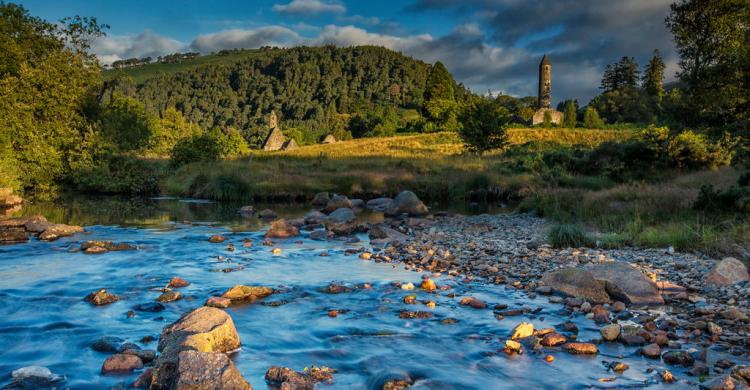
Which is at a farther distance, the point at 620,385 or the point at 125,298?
the point at 125,298

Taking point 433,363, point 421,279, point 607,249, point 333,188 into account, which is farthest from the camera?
point 333,188

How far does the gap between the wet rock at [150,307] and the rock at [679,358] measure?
6.90 m

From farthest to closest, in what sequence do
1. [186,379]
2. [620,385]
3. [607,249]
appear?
1. [607,249]
2. [620,385]
3. [186,379]

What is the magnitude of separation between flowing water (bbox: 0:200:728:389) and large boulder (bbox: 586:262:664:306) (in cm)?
109

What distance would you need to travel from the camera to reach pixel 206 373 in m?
4.79

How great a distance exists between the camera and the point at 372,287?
970 cm

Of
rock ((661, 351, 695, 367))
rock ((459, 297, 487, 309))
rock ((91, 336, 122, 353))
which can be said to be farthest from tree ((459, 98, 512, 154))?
rock ((91, 336, 122, 353))

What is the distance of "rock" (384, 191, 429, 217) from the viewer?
920 inches

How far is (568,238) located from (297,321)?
312 inches

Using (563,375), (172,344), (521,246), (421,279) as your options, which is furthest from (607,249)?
(172,344)

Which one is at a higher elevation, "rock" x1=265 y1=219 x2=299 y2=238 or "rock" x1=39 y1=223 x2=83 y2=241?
"rock" x1=39 y1=223 x2=83 y2=241

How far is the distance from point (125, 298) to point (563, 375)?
6.93 metres

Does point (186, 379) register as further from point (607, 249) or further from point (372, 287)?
point (607, 249)

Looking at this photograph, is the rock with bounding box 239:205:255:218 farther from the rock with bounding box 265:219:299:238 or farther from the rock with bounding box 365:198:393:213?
the rock with bounding box 265:219:299:238
